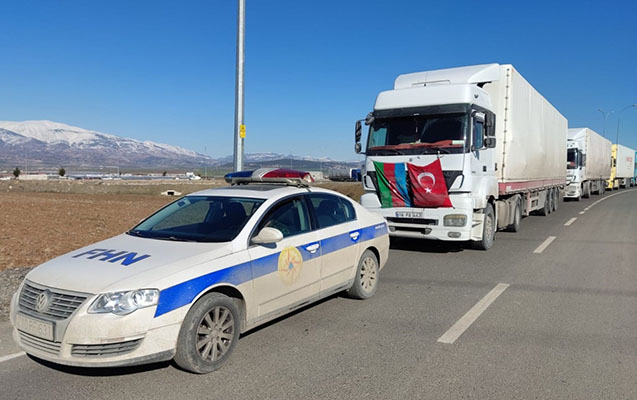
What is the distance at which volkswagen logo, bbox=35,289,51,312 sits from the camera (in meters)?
3.74

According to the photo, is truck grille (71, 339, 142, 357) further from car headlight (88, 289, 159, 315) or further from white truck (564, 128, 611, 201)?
white truck (564, 128, 611, 201)

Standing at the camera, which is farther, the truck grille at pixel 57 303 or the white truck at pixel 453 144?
the white truck at pixel 453 144

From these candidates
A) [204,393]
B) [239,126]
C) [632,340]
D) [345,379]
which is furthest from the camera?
[239,126]

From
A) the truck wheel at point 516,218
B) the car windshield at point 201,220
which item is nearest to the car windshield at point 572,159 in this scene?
the truck wheel at point 516,218

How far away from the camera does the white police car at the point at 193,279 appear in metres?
3.62

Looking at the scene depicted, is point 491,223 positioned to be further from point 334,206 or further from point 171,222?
point 171,222

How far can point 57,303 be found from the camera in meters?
3.71

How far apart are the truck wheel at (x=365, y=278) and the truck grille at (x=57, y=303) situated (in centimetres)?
334

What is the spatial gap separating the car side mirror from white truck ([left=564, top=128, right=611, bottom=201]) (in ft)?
76.1

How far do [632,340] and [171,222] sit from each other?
484 cm

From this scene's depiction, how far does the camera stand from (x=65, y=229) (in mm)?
11156

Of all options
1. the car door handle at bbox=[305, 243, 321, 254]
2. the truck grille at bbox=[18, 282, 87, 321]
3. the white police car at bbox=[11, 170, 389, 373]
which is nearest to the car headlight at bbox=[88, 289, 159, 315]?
the white police car at bbox=[11, 170, 389, 373]

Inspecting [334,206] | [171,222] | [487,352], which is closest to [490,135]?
[334,206]

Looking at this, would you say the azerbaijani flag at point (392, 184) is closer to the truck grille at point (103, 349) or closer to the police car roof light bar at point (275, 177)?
the police car roof light bar at point (275, 177)
